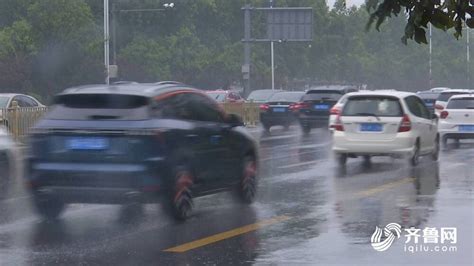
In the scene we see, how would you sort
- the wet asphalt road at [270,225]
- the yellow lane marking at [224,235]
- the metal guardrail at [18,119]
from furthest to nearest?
the metal guardrail at [18,119]
the yellow lane marking at [224,235]
the wet asphalt road at [270,225]

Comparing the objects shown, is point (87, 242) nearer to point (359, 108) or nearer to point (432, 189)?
point (432, 189)

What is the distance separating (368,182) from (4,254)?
28.1 feet

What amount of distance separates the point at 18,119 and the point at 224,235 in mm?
18888

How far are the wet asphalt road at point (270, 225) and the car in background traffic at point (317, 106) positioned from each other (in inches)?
702

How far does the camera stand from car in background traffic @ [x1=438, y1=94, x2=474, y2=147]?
91.2 feet

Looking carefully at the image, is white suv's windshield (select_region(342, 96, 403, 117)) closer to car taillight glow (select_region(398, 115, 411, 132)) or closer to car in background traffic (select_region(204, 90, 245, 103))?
car taillight glow (select_region(398, 115, 411, 132))

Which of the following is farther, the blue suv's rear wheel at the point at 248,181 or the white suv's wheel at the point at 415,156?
the white suv's wheel at the point at 415,156

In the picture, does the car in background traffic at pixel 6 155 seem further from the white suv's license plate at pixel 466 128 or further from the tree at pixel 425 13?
the tree at pixel 425 13

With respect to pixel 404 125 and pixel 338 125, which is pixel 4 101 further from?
pixel 404 125

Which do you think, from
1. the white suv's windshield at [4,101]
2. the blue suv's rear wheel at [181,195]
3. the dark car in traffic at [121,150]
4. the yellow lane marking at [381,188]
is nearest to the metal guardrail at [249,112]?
the white suv's windshield at [4,101]

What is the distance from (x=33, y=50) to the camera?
57.0 meters

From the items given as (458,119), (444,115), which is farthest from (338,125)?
(444,115)

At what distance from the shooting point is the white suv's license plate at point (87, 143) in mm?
12156

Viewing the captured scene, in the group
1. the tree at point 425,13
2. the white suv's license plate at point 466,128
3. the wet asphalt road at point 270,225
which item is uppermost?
the tree at point 425,13
